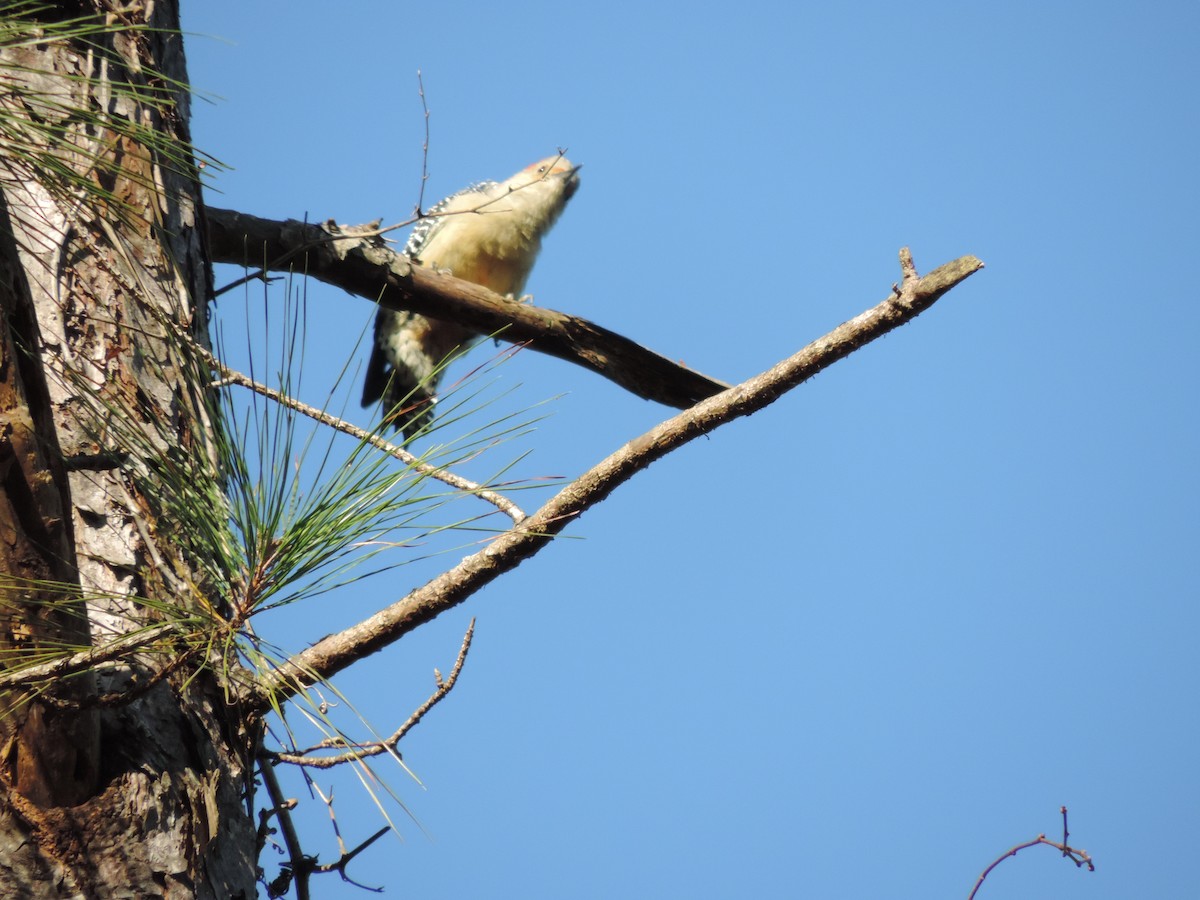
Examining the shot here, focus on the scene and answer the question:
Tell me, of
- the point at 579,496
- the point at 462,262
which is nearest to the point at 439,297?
the point at 579,496

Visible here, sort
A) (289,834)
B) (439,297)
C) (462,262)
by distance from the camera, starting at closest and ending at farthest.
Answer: (289,834) → (439,297) → (462,262)

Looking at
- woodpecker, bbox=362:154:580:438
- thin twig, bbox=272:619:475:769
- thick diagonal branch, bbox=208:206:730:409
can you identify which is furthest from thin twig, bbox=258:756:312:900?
woodpecker, bbox=362:154:580:438

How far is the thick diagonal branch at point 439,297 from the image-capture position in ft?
9.61

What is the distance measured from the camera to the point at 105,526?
1.84 metres

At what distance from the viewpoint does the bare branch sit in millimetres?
1845

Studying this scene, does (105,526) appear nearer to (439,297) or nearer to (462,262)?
(439,297)

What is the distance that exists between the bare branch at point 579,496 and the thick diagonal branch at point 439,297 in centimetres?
101

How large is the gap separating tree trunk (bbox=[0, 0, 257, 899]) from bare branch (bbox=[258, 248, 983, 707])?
19 centimetres

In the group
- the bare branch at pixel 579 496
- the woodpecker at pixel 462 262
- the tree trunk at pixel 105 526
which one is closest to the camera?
the tree trunk at pixel 105 526

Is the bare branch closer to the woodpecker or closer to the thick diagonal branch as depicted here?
the thick diagonal branch

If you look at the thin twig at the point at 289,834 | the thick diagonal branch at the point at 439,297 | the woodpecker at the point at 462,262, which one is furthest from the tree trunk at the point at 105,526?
the woodpecker at the point at 462,262

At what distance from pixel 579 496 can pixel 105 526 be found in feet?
2.54

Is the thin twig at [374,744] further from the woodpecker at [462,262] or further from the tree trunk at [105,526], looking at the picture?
the woodpecker at [462,262]

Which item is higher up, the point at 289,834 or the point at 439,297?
the point at 439,297
